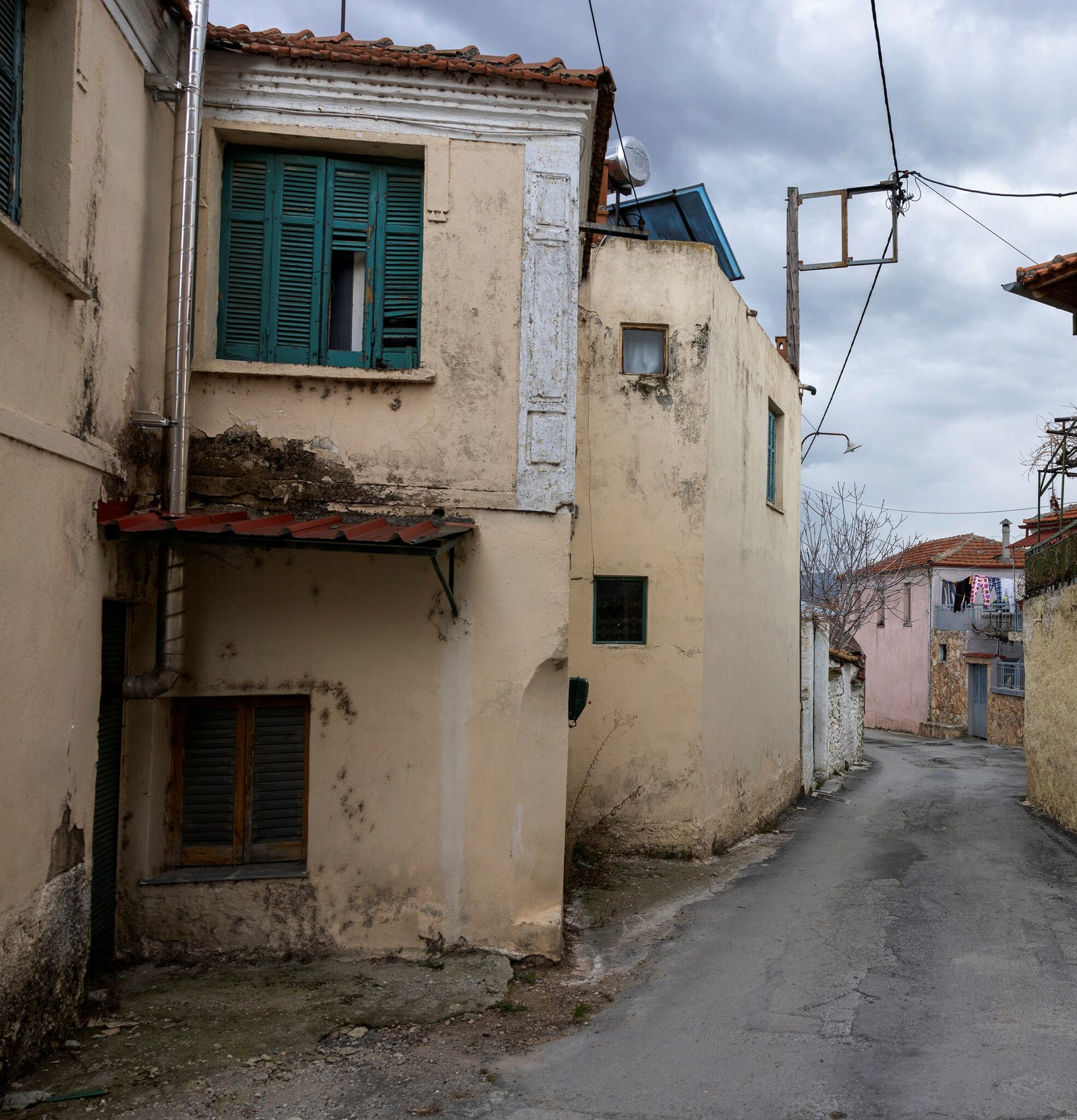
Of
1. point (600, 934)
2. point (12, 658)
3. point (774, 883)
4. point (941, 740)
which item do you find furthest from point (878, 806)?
point (941, 740)

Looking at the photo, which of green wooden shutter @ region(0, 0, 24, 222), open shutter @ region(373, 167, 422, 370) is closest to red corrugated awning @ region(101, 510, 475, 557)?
open shutter @ region(373, 167, 422, 370)

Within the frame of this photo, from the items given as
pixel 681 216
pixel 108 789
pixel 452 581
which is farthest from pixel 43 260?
pixel 681 216

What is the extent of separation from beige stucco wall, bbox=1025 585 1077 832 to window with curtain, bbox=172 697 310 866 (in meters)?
11.2

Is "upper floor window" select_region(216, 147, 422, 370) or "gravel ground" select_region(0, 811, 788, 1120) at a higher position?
"upper floor window" select_region(216, 147, 422, 370)

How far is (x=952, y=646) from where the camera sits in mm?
36219

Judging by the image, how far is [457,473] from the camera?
662cm

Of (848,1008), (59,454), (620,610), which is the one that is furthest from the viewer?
(620,610)

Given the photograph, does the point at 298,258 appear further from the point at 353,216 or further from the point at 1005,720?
the point at 1005,720

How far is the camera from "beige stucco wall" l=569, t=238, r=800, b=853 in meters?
10.8

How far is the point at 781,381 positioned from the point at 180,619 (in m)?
10.5

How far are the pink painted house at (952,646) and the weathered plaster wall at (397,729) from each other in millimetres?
30080

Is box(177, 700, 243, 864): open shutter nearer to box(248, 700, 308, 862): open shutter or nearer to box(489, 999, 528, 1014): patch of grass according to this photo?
box(248, 700, 308, 862): open shutter

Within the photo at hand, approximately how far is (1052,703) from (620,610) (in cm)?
777

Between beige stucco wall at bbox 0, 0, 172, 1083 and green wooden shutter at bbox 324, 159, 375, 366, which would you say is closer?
beige stucco wall at bbox 0, 0, 172, 1083
